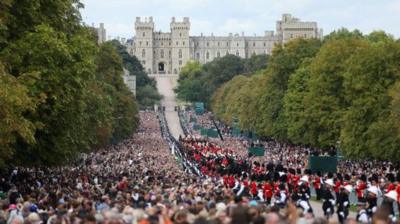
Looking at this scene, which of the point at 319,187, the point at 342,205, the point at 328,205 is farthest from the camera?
the point at 319,187

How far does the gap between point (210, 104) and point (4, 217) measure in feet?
516

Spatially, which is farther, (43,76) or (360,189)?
(43,76)

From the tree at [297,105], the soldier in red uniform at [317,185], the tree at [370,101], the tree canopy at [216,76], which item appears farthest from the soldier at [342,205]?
the tree canopy at [216,76]

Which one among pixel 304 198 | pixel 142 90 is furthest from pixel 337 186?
pixel 142 90

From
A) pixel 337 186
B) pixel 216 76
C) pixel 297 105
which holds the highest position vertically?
pixel 216 76

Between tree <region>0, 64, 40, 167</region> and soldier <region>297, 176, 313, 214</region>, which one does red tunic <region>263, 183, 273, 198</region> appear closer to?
soldier <region>297, 176, 313, 214</region>

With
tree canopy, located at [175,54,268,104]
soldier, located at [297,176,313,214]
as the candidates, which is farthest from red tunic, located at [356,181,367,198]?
tree canopy, located at [175,54,268,104]

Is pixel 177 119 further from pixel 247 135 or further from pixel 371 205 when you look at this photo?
pixel 371 205

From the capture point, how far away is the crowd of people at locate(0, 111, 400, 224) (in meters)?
17.3

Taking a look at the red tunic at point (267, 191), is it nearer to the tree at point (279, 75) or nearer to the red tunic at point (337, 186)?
the red tunic at point (337, 186)

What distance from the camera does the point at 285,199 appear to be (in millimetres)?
28625

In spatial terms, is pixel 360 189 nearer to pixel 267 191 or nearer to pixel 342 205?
pixel 267 191

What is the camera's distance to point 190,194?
26984mm

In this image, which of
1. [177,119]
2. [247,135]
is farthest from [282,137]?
[177,119]
